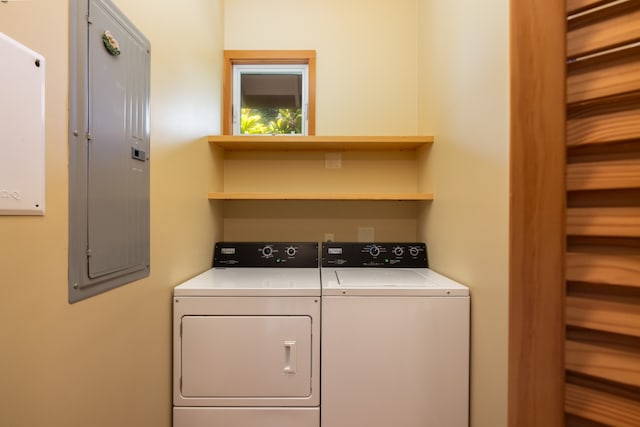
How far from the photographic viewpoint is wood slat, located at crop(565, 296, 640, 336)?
0.57m

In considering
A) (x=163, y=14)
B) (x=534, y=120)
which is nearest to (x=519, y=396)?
(x=534, y=120)

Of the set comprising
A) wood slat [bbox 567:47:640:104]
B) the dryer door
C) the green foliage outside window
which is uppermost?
the green foliage outside window

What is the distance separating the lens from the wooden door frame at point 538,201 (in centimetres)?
64

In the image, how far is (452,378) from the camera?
1.21m

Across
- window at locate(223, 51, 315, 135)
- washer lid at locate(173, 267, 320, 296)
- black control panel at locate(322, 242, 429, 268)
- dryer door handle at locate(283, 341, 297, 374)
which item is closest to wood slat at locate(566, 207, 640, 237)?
washer lid at locate(173, 267, 320, 296)

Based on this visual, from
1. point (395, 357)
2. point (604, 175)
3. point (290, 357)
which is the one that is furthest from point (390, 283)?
point (604, 175)

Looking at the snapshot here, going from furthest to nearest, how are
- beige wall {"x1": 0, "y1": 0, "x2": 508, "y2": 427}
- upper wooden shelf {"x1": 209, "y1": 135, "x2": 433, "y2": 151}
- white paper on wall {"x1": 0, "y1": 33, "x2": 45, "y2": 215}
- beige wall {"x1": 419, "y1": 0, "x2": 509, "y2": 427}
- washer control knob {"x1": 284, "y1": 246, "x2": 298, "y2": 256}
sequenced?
washer control knob {"x1": 284, "y1": 246, "x2": 298, "y2": 256}
upper wooden shelf {"x1": 209, "y1": 135, "x2": 433, "y2": 151}
beige wall {"x1": 419, "y1": 0, "x2": 509, "y2": 427}
beige wall {"x1": 0, "y1": 0, "x2": 508, "y2": 427}
white paper on wall {"x1": 0, "y1": 33, "x2": 45, "y2": 215}

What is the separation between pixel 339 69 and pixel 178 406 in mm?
2221

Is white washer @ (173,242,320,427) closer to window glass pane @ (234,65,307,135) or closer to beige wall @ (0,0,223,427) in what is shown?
beige wall @ (0,0,223,427)

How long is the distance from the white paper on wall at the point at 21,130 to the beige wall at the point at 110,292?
23 millimetres

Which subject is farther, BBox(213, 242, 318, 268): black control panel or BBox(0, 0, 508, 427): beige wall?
BBox(213, 242, 318, 268): black control panel

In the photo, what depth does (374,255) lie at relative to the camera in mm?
1789

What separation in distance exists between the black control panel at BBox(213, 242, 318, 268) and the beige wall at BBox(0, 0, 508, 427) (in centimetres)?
16

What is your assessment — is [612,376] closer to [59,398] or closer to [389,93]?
[59,398]
